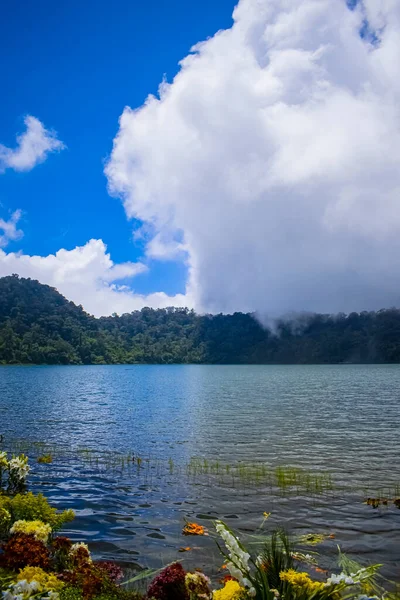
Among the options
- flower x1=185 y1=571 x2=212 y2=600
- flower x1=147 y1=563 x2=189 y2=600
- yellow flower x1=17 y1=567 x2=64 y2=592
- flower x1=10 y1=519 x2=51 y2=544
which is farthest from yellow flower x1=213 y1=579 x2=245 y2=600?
flower x1=10 y1=519 x2=51 y2=544

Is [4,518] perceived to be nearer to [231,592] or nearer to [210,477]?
[231,592]

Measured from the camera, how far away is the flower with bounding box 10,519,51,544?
25.0ft

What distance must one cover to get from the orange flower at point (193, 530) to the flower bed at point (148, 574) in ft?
13.1

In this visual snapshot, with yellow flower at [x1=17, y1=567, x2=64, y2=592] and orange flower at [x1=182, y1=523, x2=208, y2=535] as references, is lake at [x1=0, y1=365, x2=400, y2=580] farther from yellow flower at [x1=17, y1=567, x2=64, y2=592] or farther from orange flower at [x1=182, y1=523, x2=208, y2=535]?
yellow flower at [x1=17, y1=567, x2=64, y2=592]

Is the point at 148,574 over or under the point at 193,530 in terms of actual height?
over

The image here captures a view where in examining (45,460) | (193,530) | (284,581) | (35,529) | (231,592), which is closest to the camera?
(231,592)

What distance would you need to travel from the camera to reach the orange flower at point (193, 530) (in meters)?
14.2

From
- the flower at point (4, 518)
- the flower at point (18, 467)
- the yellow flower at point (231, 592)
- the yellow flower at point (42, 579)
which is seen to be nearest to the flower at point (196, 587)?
the yellow flower at point (231, 592)

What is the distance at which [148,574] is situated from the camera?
7.52 meters

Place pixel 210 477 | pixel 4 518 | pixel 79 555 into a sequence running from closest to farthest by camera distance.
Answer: pixel 79 555 → pixel 4 518 → pixel 210 477

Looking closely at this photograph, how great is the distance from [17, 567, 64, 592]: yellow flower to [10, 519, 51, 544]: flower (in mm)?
1838

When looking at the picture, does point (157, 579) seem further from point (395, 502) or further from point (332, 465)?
point (332, 465)

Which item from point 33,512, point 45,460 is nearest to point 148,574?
point 33,512

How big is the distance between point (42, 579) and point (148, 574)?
2537mm
